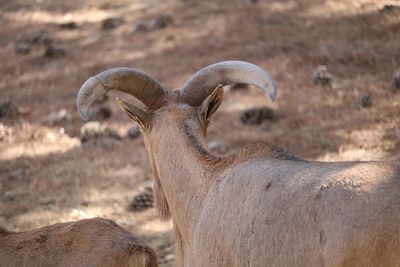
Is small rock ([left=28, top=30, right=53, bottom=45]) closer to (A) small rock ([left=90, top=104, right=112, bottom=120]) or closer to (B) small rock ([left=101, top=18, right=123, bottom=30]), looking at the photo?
(B) small rock ([left=101, top=18, right=123, bottom=30])

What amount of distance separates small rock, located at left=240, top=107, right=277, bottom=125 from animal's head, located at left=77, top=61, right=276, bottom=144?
305 inches

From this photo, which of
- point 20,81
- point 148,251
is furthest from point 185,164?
point 20,81

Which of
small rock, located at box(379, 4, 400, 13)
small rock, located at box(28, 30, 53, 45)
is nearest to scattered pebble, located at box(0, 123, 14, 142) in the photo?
small rock, located at box(28, 30, 53, 45)

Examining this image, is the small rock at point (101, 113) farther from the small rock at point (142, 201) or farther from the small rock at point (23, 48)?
the small rock at point (23, 48)

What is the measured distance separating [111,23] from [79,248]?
16.6 m

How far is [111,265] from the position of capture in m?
6.38

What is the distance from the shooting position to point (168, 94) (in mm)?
7086

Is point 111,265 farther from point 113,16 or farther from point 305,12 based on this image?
point 113,16

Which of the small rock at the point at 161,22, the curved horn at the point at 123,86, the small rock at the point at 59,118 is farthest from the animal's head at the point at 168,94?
the small rock at the point at 161,22

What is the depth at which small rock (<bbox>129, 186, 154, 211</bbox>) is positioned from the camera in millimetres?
11367

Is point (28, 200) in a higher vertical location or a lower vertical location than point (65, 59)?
higher

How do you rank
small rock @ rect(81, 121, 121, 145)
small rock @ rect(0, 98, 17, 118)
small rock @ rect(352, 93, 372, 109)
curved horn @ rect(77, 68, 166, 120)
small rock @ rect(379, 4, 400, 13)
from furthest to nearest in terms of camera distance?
small rock @ rect(379, 4, 400, 13)
small rock @ rect(0, 98, 17, 118)
small rock @ rect(81, 121, 121, 145)
small rock @ rect(352, 93, 372, 109)
curved horn @ rect(77, 68, 166, 120)

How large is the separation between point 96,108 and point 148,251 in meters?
10.0

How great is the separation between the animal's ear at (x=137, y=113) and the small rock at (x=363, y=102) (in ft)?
26.8
